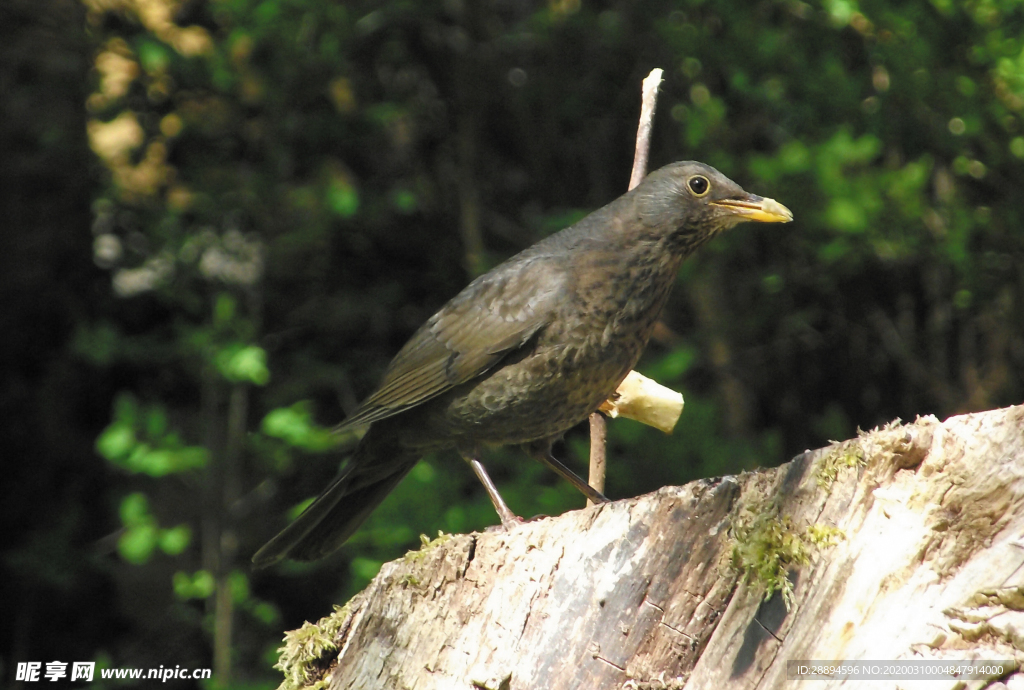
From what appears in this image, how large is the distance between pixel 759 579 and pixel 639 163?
1.86m

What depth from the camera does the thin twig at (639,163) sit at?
3391 millimetres

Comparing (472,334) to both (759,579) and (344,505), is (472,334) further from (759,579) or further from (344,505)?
(759,579)

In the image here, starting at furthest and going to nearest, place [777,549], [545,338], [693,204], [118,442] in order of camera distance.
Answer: [118,442] → [693,204] → [545,338] → [777,549]

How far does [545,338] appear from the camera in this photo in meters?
3.44

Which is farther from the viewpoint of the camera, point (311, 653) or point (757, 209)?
point (757, 209)

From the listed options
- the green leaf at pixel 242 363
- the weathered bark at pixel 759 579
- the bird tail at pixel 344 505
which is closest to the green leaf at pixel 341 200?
the green leaf at pixel 242 363

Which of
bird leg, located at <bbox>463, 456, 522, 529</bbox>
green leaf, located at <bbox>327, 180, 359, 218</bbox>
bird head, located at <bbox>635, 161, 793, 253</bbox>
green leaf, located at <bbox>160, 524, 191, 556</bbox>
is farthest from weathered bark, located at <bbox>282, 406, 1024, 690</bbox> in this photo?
green leaf, located at <bbox>327, 180, 359, 218</bbox>

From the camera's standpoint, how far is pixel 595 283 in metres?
3.44

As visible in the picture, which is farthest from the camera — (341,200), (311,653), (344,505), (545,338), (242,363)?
(341,200)

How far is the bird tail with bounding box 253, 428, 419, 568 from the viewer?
3.78 metres

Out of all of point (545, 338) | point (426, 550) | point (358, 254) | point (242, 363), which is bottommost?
point (426, 550)

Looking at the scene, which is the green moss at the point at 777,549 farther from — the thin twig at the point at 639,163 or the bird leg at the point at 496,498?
the thin twig at the point at 639,163

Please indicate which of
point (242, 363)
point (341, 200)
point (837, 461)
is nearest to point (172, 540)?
point (242, 363)

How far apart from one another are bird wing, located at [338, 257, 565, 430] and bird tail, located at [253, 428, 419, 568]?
0.75 ft
